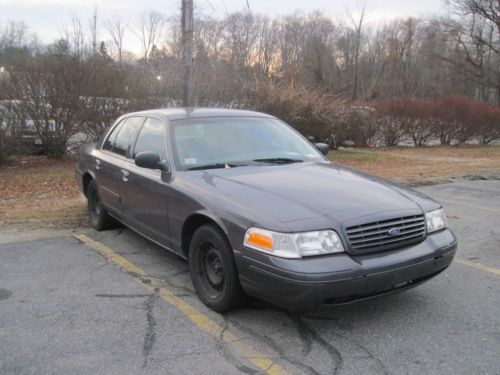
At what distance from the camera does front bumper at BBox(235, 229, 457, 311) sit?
3.02 metres

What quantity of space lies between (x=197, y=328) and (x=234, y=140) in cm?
185

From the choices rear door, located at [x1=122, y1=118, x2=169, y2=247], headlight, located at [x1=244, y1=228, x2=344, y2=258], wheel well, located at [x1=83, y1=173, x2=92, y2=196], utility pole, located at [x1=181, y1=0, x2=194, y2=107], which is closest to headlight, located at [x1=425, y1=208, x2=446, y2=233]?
headlight, located at [x1=244, y1=228, x2=344, y2=258]

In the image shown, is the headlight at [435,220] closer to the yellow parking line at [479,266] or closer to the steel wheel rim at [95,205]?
the yellow parking line at [479,266]

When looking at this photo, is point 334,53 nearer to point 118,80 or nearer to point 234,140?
point 118,80

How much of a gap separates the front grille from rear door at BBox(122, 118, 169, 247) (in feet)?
5.69

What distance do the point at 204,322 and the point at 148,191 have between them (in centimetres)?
146

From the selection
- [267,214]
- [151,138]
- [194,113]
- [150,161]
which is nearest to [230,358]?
[267,214]

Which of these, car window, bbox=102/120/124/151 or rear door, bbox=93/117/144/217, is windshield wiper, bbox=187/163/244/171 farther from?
car window, bbox=102/120/124/151

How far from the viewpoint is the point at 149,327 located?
3.47 meters

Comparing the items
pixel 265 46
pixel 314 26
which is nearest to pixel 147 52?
pixel 265 46

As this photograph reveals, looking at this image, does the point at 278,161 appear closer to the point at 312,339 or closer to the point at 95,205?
the point at 312,339

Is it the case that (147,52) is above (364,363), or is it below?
above

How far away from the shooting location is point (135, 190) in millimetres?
4742

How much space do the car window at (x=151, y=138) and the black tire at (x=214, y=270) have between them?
40.9 inches
